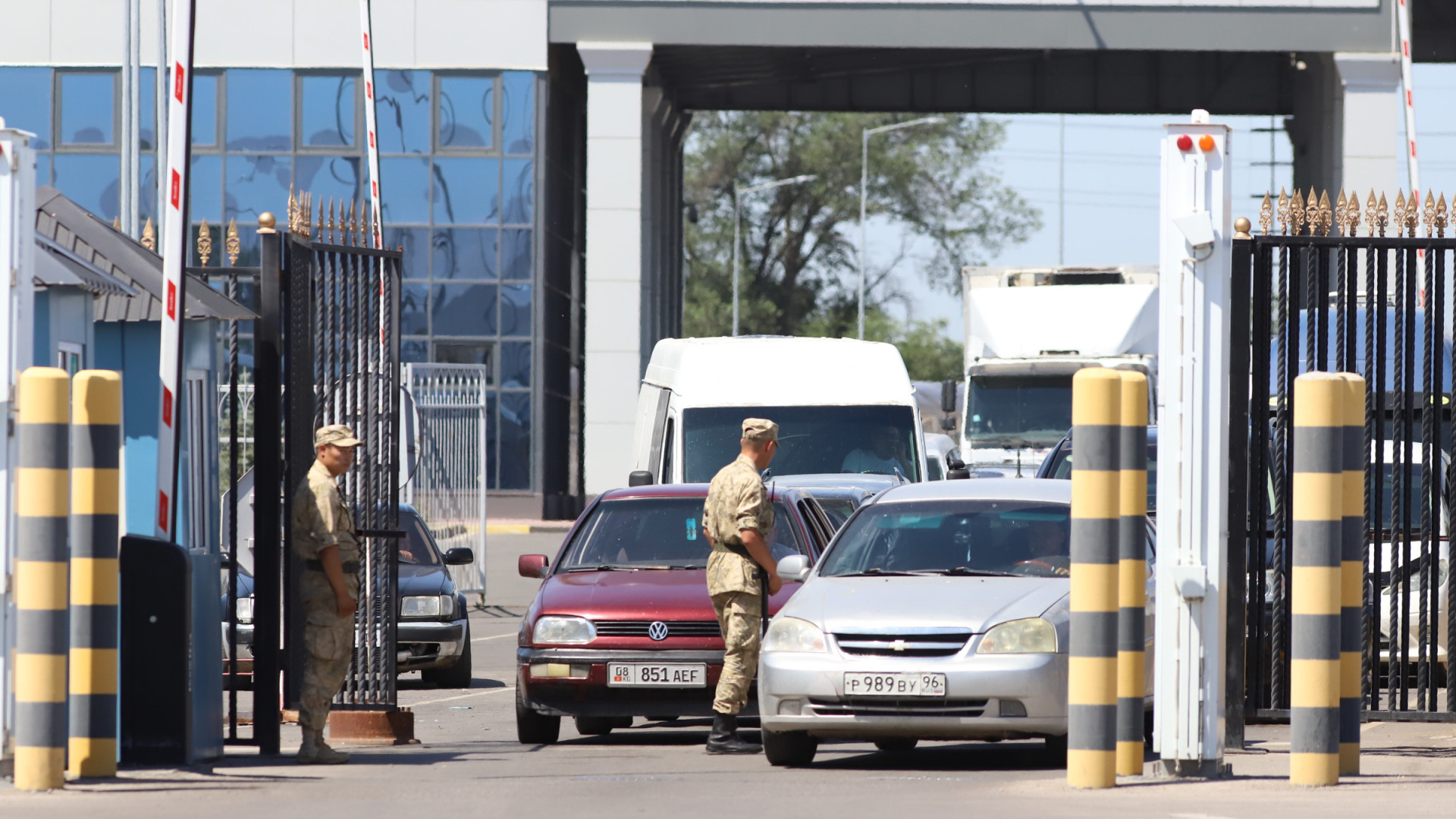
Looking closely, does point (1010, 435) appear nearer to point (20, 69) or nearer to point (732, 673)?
point (732, 673)

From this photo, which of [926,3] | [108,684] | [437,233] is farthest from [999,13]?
[108,684]

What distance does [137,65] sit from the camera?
94.5 feet

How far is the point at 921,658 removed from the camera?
10008 millimetres

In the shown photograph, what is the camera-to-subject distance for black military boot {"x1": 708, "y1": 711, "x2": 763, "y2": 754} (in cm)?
1113

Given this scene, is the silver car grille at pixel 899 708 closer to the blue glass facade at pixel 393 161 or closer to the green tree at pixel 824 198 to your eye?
the blue glass facade at pixel 393 161

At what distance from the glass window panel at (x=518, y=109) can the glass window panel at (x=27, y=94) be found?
786 cm

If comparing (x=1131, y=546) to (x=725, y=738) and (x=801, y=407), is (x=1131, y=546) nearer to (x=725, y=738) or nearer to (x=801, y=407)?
(x=725, y=738)

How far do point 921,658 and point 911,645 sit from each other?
76mm

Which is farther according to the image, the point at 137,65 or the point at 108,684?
the point at 137,65

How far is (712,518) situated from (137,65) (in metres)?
19.9

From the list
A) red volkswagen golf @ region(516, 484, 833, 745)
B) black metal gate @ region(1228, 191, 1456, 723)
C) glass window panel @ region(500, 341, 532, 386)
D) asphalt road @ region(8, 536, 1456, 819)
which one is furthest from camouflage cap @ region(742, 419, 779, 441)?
glass window panel @ region(500, 341, 532, 386)

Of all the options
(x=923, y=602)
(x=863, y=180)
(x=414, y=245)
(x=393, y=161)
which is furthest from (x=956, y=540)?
(x=863, y=180)

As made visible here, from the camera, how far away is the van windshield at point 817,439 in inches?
739

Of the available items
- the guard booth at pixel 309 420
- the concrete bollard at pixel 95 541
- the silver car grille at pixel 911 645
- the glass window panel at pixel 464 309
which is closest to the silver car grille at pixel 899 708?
the silver car grille at pixel 911 645
